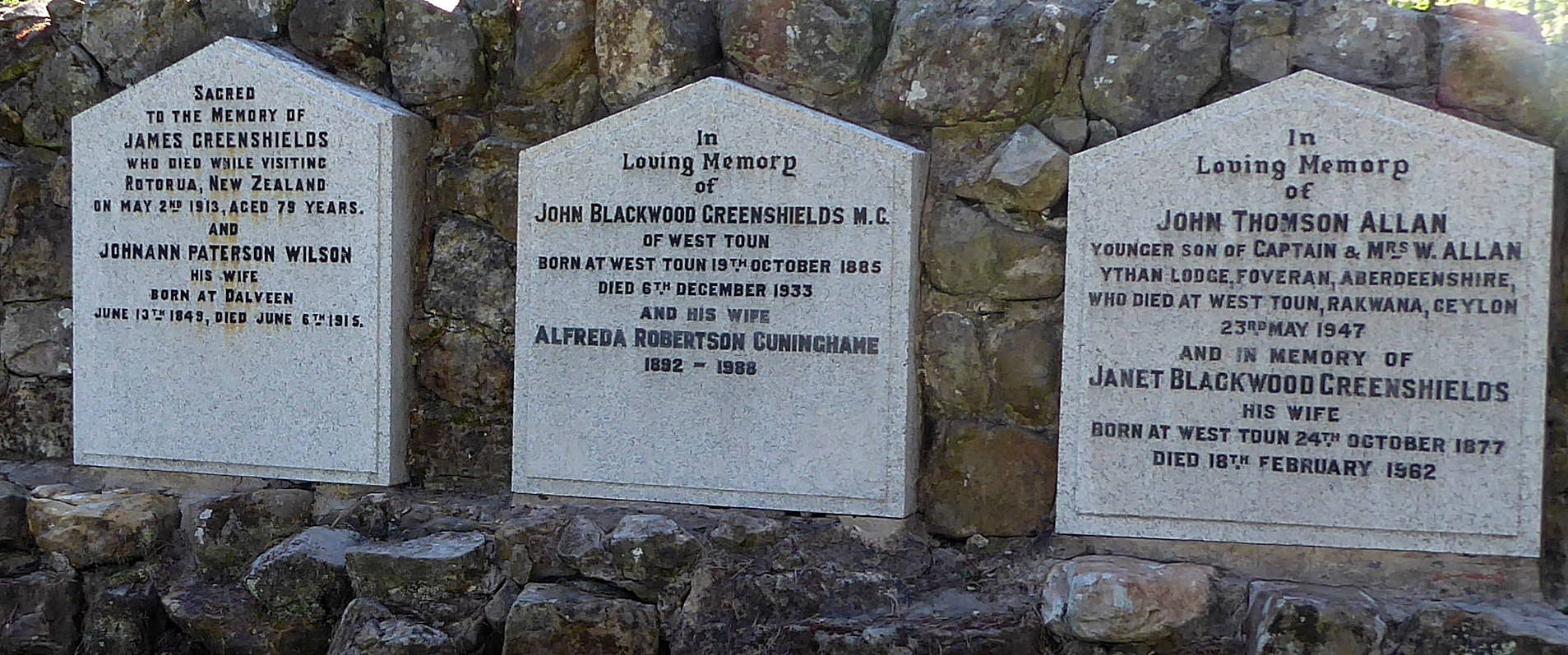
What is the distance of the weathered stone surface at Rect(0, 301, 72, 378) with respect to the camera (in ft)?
16.1

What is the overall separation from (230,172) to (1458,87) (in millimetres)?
3798

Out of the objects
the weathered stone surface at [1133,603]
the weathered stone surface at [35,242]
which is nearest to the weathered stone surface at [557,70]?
the weathered stone surface at [35,242]

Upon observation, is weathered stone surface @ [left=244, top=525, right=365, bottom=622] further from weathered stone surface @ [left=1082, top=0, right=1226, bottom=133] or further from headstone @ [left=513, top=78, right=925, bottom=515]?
weathered stone surface @ [left=1082, top=0, right=1226, bottom=133]

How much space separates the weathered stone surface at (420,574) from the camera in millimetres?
4148

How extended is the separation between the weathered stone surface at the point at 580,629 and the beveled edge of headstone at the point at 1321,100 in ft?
6.11

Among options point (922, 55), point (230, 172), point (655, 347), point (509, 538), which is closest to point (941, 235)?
point (922, 55)

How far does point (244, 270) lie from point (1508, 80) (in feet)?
12.8

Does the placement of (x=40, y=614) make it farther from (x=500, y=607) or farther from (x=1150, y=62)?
(x=1150, y=62)

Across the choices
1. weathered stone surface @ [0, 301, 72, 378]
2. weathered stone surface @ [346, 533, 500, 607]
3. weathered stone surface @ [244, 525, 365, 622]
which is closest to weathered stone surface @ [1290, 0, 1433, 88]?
weathered stone surface @ [346, 533, 500, 607]

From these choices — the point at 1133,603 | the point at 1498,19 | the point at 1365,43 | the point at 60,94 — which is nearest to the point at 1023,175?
the point at 1365,43

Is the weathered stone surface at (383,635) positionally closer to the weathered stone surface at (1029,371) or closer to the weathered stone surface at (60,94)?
the weathered stone surface at (1029,371)

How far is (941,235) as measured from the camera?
4078mm

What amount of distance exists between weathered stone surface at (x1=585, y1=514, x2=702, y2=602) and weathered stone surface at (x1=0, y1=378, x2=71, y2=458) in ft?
7.23

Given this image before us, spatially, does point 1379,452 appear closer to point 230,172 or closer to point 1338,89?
point 1338,89
